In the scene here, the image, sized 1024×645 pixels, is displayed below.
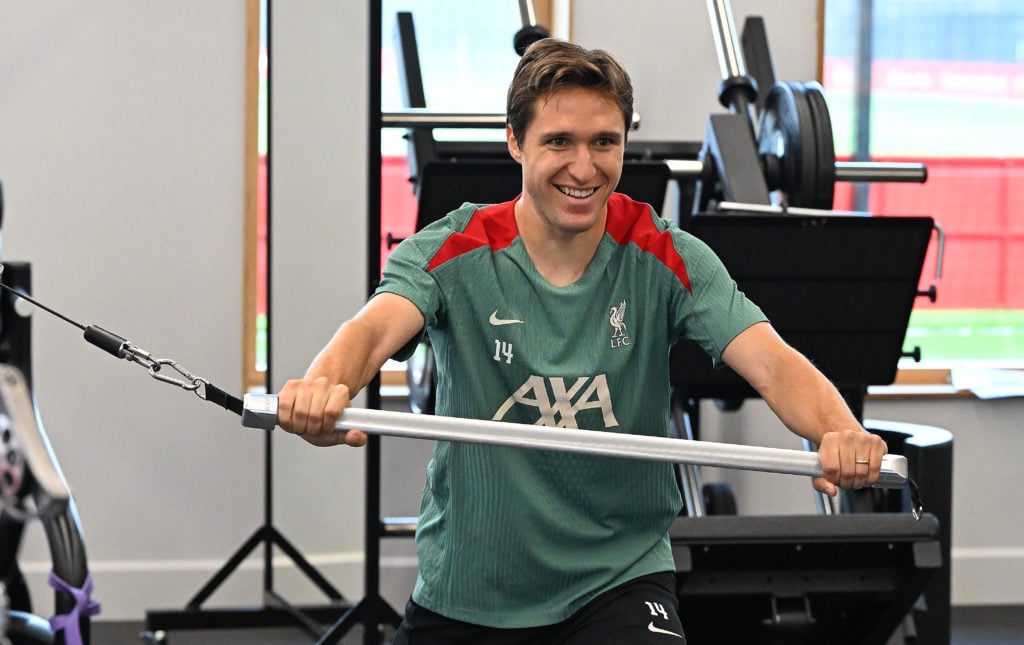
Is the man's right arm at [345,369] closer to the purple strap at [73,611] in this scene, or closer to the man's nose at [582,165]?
the man's nose at [582,165]

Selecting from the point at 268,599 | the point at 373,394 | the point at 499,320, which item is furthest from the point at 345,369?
the point at 268,599

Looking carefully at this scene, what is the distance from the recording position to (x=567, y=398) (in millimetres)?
1719

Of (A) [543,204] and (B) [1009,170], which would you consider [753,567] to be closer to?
(A) [543,204]

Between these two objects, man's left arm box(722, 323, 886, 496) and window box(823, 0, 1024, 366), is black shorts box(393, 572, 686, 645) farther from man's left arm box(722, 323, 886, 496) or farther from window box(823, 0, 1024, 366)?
window box(823, 0, 1024, 366)

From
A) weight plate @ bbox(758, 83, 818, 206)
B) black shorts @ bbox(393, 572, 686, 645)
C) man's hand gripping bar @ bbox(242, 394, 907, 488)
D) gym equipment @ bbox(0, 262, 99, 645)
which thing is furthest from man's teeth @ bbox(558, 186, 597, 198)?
weight plate @ bbox(758, 83, 818, 206)

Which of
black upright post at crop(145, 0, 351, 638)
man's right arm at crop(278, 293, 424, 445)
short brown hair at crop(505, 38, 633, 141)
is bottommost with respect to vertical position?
black upright post at crop(145, 0, 351, 638)

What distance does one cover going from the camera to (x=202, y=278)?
3.90 meters

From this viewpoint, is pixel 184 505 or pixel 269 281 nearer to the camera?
pixel 269 281

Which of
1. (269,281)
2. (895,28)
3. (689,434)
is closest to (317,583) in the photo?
(269,281)

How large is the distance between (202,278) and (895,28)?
Result: 2474mm

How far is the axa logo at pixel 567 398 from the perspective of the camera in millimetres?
1716

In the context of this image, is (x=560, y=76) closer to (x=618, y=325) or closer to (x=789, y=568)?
(x=618, y=325)

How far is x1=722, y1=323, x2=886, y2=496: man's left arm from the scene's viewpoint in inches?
59.9

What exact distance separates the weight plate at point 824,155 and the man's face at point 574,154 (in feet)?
5.07
